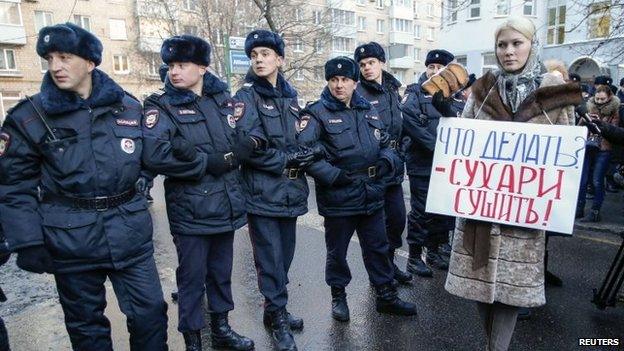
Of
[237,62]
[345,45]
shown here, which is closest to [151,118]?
[237,62]

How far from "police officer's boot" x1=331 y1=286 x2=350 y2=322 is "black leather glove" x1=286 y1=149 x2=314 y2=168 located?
124cm

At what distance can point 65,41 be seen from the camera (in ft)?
8.50

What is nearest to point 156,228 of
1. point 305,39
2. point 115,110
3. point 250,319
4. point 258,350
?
point 250,319

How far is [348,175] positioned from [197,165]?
4.14 feet

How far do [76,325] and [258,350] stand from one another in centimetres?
134

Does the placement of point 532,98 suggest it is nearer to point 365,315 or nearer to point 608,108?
point 365,315

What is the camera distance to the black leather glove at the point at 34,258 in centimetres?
249

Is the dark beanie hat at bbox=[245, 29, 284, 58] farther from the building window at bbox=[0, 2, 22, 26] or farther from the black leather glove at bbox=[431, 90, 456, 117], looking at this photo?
the building window at bbox=[0, 2, 22, 26]

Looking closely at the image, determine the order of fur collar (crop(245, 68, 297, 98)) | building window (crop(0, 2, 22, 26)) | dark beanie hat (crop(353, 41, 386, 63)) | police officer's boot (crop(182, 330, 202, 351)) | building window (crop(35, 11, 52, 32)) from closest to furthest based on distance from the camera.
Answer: police officer's boot (crop(182, 330, 202, 351)) → fur collar (crop(245, 68, 297, 98)) → dark beanie hat (crop(353, 41, 386, 63)) → building window (crop(0, 2, 22, 26)) → building window (crop(35, 11, 52, 32))

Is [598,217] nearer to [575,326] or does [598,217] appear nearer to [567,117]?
[575,326]

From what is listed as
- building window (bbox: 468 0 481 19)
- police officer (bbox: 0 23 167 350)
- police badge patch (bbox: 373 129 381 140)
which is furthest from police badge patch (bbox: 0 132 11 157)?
building window (bbox: 468 0 481 19)

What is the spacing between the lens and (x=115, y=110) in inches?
109

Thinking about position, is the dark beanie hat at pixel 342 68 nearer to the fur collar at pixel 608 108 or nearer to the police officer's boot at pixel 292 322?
the police officer's boot at pixel 292 322

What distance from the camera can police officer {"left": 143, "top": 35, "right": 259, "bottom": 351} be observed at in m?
3.17
